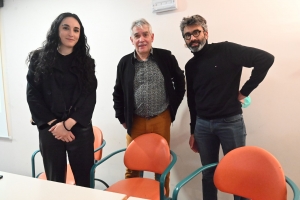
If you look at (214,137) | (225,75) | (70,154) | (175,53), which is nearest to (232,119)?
(214,137)

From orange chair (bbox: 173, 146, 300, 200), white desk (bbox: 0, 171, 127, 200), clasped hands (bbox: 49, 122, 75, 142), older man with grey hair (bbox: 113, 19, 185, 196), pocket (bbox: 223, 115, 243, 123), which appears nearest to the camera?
white desk (bbox: 0, 171, 127, 200)

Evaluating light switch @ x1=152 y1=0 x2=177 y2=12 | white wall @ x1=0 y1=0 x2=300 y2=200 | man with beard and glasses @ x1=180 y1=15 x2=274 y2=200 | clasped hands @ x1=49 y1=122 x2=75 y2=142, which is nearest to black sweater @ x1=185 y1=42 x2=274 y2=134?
man with beard and glasses @ x1=180 y1=15 x2=274 y2=200

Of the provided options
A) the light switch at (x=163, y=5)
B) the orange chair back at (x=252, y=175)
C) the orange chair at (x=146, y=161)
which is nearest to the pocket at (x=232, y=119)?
the orange chair back at (x=252, y=175)

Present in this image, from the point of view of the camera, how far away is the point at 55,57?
61.3 inches

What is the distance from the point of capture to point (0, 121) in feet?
10.4

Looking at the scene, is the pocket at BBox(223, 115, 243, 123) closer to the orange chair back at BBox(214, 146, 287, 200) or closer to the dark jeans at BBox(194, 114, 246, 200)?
the dark jeans at BBox(194, 114, 246, 200)

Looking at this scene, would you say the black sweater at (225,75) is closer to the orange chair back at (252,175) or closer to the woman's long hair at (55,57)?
the orange chair back at (252,175)

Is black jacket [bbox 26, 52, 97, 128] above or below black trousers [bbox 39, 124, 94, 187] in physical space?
above

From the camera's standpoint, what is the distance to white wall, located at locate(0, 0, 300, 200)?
1.87 m

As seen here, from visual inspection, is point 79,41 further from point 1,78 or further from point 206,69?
point 1,78

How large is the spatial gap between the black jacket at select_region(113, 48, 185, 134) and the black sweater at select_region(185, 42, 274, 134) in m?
0.28

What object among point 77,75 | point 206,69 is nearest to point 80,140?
point 77,75

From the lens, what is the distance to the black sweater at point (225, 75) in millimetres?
1572

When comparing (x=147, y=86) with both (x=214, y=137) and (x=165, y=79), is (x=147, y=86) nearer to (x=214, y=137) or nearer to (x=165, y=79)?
(x=165, y=79)
